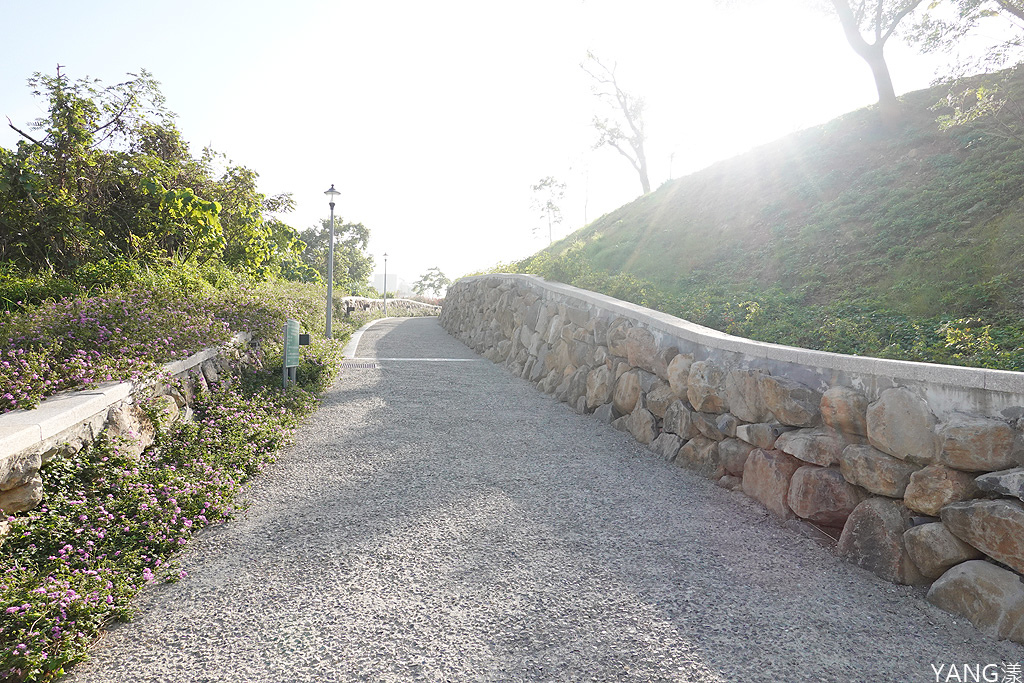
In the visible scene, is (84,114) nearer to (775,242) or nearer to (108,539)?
(108,539)

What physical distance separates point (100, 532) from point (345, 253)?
105 ft

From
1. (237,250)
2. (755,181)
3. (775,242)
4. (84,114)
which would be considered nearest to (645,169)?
(755,181)

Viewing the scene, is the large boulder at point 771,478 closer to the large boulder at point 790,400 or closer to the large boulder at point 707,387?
the large boulder at point 790,400

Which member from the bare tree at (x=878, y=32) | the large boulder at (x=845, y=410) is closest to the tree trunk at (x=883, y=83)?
the bare tree at (x=878, y=32)

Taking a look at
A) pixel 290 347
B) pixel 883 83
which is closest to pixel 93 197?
pixel 290 347

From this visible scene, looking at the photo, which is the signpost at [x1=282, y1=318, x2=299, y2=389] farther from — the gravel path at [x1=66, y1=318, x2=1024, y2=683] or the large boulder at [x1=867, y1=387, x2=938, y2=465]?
the large boulder at [x1=867, y1=387, x2=938, y2=465]

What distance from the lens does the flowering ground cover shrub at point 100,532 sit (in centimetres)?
220

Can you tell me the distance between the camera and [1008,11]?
6723 millimetres

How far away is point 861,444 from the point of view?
126 inches

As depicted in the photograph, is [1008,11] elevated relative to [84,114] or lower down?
elevated

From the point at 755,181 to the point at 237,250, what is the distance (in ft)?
35.9

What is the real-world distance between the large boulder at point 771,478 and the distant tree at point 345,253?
87.4ft

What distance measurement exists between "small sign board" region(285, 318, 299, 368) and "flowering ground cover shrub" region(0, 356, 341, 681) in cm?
169

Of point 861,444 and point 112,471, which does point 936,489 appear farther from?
point 112,471
